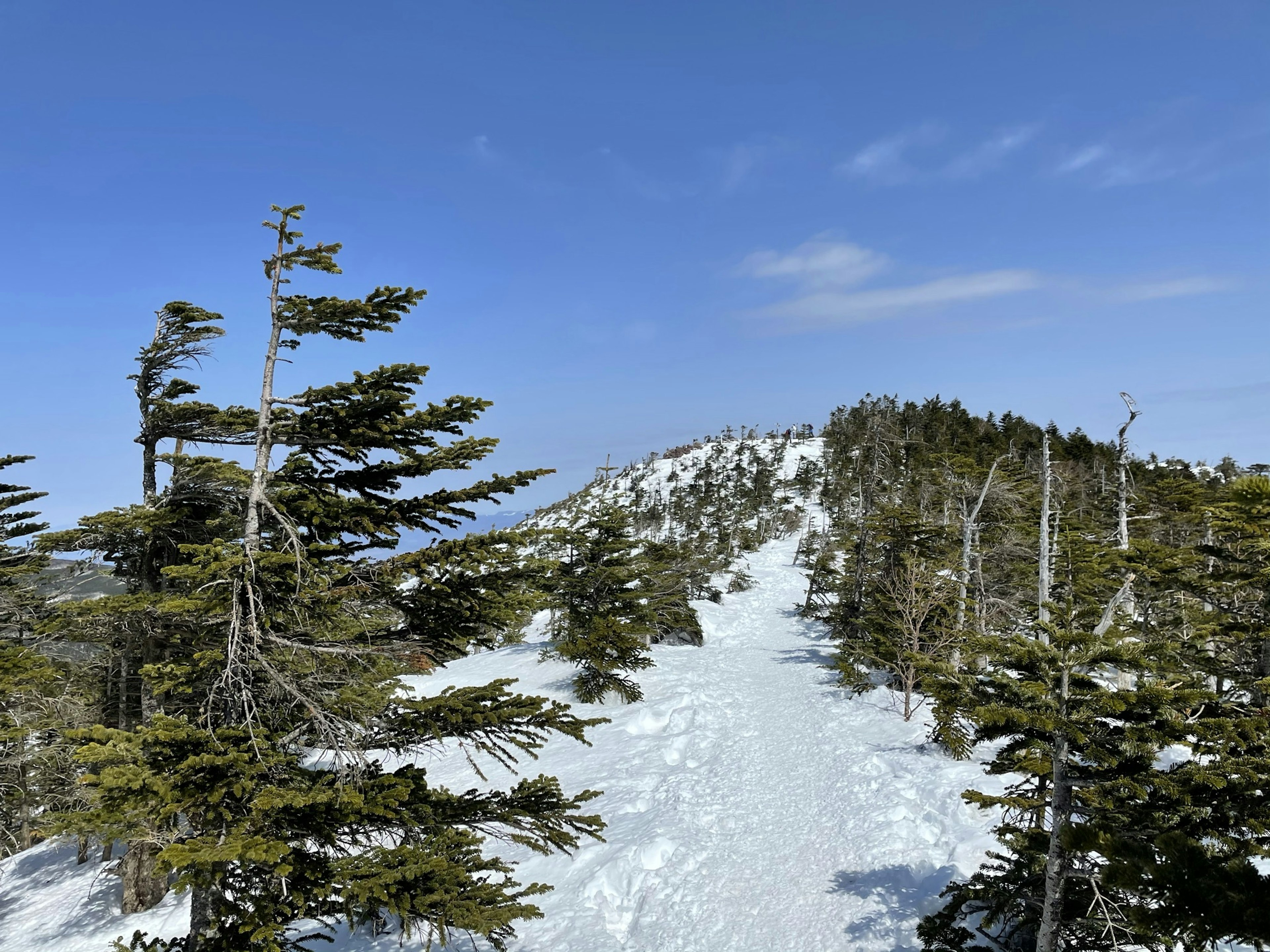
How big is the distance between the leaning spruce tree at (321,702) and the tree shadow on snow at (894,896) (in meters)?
5.57

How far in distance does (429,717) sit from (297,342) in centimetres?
466

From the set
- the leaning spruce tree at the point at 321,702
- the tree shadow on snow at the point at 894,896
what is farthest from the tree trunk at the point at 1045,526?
the leaning spruce tree at the point at 321,702

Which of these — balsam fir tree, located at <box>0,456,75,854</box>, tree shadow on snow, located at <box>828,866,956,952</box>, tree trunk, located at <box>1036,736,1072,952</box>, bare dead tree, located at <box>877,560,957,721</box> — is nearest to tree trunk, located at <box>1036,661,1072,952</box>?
tree trunk, located at <box>1036,736,1072,952</box>

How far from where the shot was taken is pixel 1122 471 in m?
20.2

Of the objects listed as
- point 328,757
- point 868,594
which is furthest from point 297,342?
point 868,594

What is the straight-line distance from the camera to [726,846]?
38.3 feet

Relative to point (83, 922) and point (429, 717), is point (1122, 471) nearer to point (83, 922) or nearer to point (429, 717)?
point (429, 717)

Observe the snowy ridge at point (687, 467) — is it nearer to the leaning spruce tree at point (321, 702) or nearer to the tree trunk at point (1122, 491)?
the tree trunk at point (1122, 491)

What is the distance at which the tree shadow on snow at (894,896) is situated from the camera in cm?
885

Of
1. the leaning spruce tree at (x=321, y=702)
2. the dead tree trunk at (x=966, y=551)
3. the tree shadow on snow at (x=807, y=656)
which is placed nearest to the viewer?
the leaning spruce tree at (x=321, y=702)

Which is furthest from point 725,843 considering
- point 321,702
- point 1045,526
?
point 1045,526

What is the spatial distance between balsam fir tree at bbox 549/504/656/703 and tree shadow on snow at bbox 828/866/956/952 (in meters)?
10.9

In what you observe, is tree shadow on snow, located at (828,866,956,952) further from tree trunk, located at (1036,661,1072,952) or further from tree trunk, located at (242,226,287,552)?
tree trunk, located at (242,226,287,552)

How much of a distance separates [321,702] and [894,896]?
9467 millimetres
